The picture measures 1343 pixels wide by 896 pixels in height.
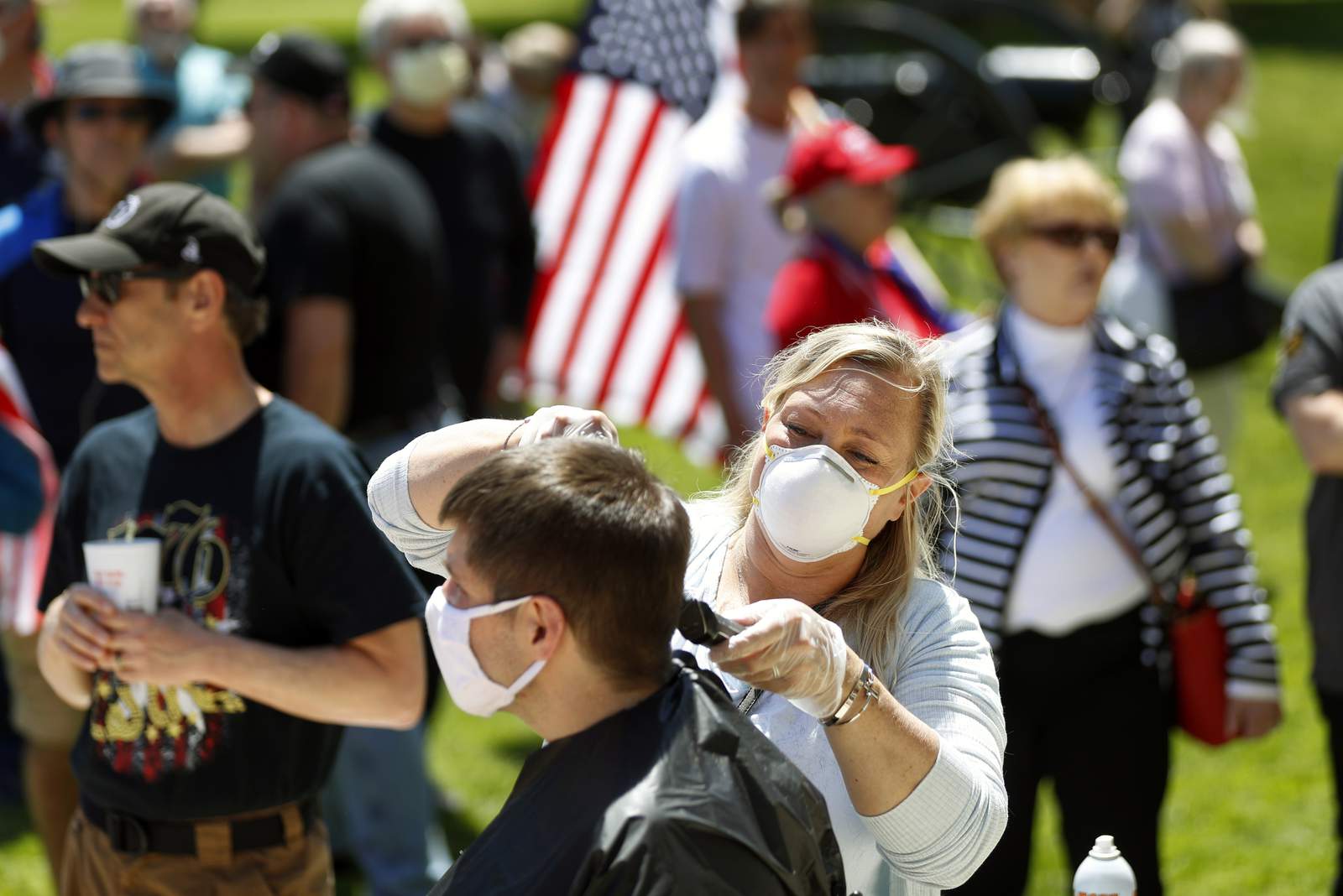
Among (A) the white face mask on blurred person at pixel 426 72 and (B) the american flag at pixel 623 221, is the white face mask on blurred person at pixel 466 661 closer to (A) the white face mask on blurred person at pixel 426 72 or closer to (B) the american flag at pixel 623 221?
(A) the white face mask on blurred person at pixel 426 72

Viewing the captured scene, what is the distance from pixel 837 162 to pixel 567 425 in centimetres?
268

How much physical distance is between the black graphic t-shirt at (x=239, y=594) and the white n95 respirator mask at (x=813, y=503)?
1012 millimetres

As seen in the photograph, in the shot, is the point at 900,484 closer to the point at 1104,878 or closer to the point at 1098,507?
the point at 1104,878

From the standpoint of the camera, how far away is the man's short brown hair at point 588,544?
1947 mm

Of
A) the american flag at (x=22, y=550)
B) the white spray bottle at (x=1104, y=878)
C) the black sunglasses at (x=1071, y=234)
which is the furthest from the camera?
the american flag at (x=22, y=550)

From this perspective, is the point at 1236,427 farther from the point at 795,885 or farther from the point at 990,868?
the point at 795,885

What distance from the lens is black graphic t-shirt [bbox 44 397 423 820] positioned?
122 inches

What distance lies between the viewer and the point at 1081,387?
391 cm

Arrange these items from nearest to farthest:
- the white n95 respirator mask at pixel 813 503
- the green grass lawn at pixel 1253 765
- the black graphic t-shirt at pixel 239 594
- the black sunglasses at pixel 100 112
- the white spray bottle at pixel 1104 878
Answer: the white spray bottle at pixel 1104 878 → the white n95 respirator mask at pixel 813 503 → the black graphic t-shirt at pixel 239 594 → the black sunglasses at pixel 100 112 → the green grass lawn at pixel 1253 765

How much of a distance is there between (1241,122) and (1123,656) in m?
4.51

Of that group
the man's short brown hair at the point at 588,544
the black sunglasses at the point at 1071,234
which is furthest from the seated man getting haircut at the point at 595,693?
the black sunglasses at the point at 1071,234

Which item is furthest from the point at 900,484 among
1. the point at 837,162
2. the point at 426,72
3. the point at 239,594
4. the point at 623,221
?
the point at 623,221

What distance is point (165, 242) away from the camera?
10.6 ft

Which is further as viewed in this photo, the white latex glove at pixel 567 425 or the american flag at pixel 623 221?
the american flag at pixel 623 221
